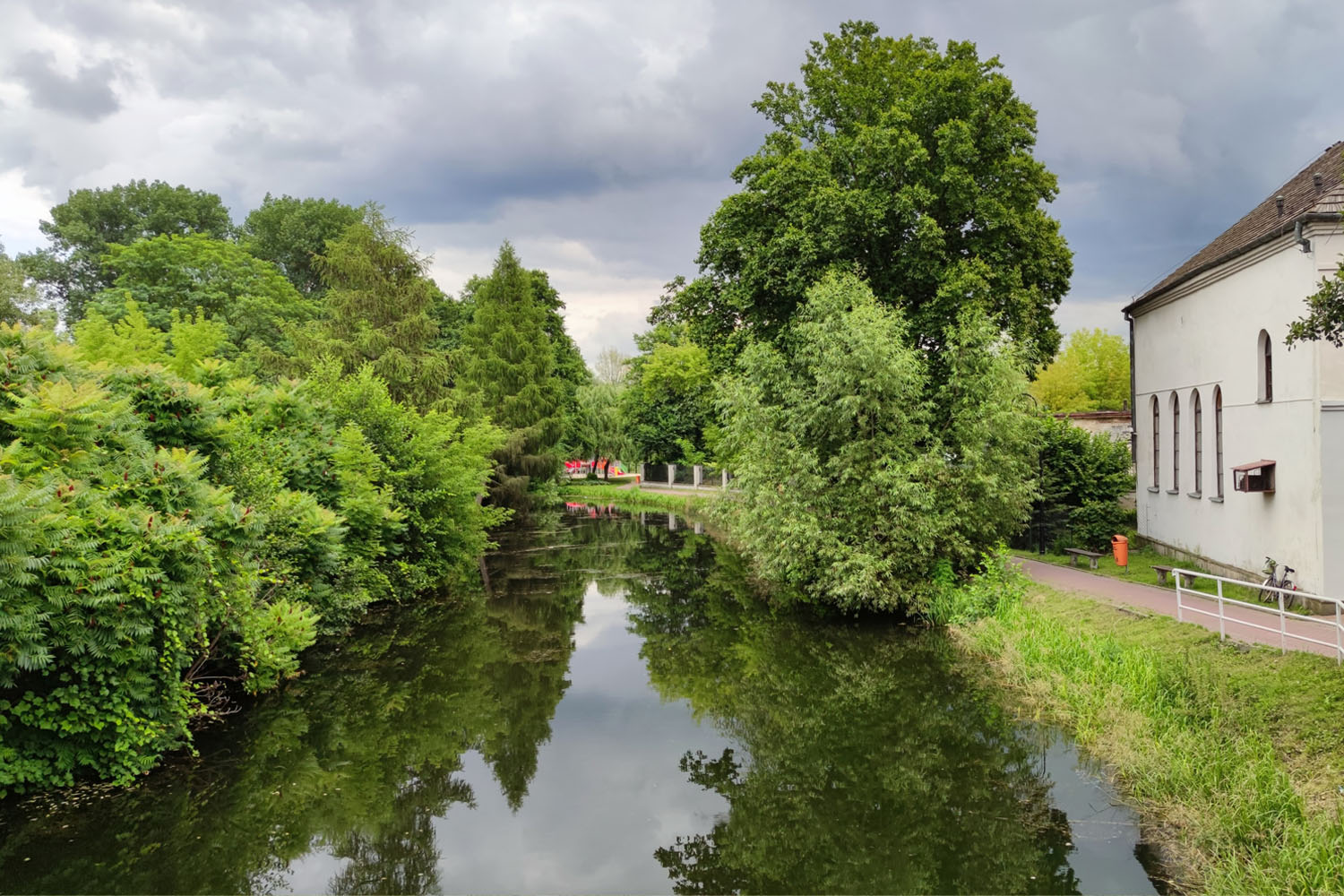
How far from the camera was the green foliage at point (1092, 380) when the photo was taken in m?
57.2

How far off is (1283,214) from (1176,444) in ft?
24.3

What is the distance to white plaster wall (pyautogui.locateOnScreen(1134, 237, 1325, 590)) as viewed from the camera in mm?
15289

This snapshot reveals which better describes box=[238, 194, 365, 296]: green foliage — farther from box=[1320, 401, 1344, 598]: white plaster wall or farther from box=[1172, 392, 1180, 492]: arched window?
box=[1320, 401, 1344, 598]: white plaster wall

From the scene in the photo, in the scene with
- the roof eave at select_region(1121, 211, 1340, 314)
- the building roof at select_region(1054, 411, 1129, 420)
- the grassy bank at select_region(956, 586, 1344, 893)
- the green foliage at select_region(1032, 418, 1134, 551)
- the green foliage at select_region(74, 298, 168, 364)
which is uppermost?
the roof eave at select_region(1121, 211, 1340, 314)

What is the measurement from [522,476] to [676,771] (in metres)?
29.2

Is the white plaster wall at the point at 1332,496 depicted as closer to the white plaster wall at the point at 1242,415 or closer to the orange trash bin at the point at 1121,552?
the white plaster wall at the point at 1242,415

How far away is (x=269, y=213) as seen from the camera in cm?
5353

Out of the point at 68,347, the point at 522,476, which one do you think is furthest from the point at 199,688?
the point at 522,476

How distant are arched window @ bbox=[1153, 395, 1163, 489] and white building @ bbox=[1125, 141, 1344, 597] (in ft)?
0.17

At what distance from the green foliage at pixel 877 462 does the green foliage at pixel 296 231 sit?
138 ft

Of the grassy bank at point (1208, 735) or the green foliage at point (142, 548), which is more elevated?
the green foliage at point (142, 548)

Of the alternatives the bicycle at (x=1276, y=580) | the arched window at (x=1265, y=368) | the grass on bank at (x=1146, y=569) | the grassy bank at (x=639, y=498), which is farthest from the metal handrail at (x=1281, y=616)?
the grassy bank at (x=639, y=498)

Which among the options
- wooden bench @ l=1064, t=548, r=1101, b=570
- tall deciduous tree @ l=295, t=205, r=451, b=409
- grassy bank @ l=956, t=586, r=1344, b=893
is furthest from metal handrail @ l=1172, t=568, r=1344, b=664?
tall deciduous tree @ l=295, t=205, r=451, b=409

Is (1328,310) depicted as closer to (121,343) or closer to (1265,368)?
(1265,368)
